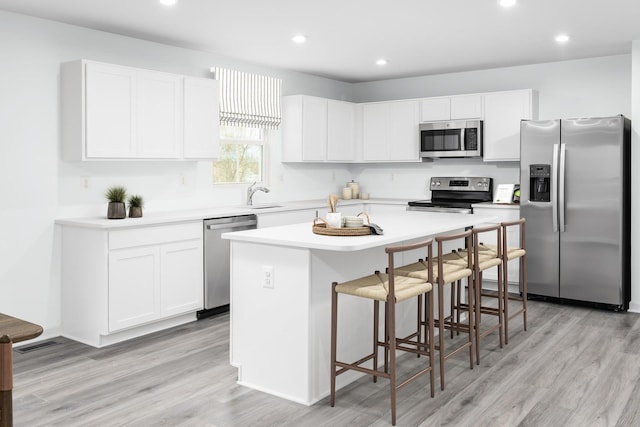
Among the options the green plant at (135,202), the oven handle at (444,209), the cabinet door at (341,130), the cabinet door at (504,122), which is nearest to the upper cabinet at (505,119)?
the cabinet door at (504,122)

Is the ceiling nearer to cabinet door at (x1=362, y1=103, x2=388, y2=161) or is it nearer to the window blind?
the window blind

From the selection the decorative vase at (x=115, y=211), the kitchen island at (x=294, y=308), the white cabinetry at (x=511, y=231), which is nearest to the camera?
the kitchen island at (x=294, y=308)

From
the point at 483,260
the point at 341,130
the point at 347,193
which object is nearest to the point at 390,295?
the point at 483,260

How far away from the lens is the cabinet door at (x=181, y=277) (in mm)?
4711

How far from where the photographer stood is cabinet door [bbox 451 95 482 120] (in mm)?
6449

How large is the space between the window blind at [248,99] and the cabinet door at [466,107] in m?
1.98

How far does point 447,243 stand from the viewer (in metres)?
4.68

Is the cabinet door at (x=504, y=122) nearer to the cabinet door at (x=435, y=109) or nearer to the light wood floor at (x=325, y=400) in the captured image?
the cabinet door at (x=435, y=109)

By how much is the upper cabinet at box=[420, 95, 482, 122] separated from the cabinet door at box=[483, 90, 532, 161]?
0.41ft

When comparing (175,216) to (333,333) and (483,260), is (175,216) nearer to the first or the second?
(333,333)

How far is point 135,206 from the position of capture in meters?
4.79

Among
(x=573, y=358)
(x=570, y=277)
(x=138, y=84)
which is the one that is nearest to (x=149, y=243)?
(x=138, y=84)

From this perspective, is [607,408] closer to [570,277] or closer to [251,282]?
[251,282]

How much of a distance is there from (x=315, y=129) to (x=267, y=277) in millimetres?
3687
